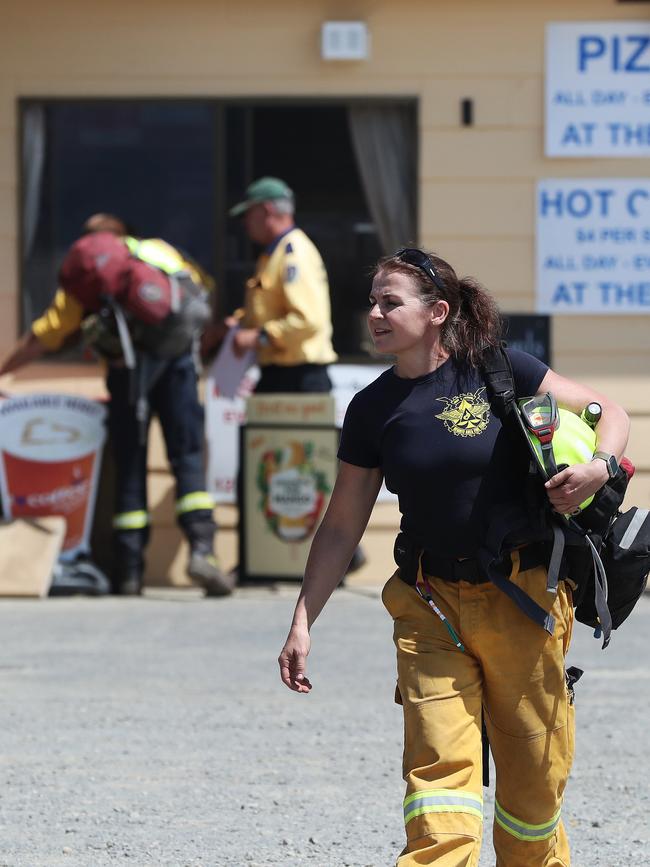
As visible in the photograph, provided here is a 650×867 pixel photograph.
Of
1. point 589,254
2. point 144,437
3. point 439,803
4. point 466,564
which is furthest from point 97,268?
point 439,803

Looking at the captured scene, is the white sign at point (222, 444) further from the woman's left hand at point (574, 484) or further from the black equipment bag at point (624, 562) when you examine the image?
the woman's left hand at point (574, 484)

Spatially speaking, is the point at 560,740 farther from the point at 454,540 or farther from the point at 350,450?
the point at 350,450

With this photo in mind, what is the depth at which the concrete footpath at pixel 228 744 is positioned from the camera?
Answer: 491 centimetres

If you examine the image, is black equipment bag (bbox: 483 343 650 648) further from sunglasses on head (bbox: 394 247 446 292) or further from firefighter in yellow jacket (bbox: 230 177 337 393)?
firefighter in yellow jacket (bbox: 230 177 337 393)

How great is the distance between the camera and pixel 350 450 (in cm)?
411

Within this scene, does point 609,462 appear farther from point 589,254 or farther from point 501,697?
point 589,254

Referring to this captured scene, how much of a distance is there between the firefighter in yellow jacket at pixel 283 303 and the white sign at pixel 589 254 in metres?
1.52

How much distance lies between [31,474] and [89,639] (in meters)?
1.89

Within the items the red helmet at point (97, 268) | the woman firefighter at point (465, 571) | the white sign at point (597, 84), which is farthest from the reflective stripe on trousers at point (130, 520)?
the woman firefighter at point (465, 571)

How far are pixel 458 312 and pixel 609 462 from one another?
0.52m

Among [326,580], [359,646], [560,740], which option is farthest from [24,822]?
[359,646]

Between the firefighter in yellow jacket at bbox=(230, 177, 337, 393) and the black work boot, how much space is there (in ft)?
4.31

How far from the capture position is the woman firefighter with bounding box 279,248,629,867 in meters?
3.89

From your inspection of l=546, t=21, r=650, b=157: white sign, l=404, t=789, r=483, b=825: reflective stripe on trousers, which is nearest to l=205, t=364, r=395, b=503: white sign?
l=546, t=21, r=650, b=157: white sign
